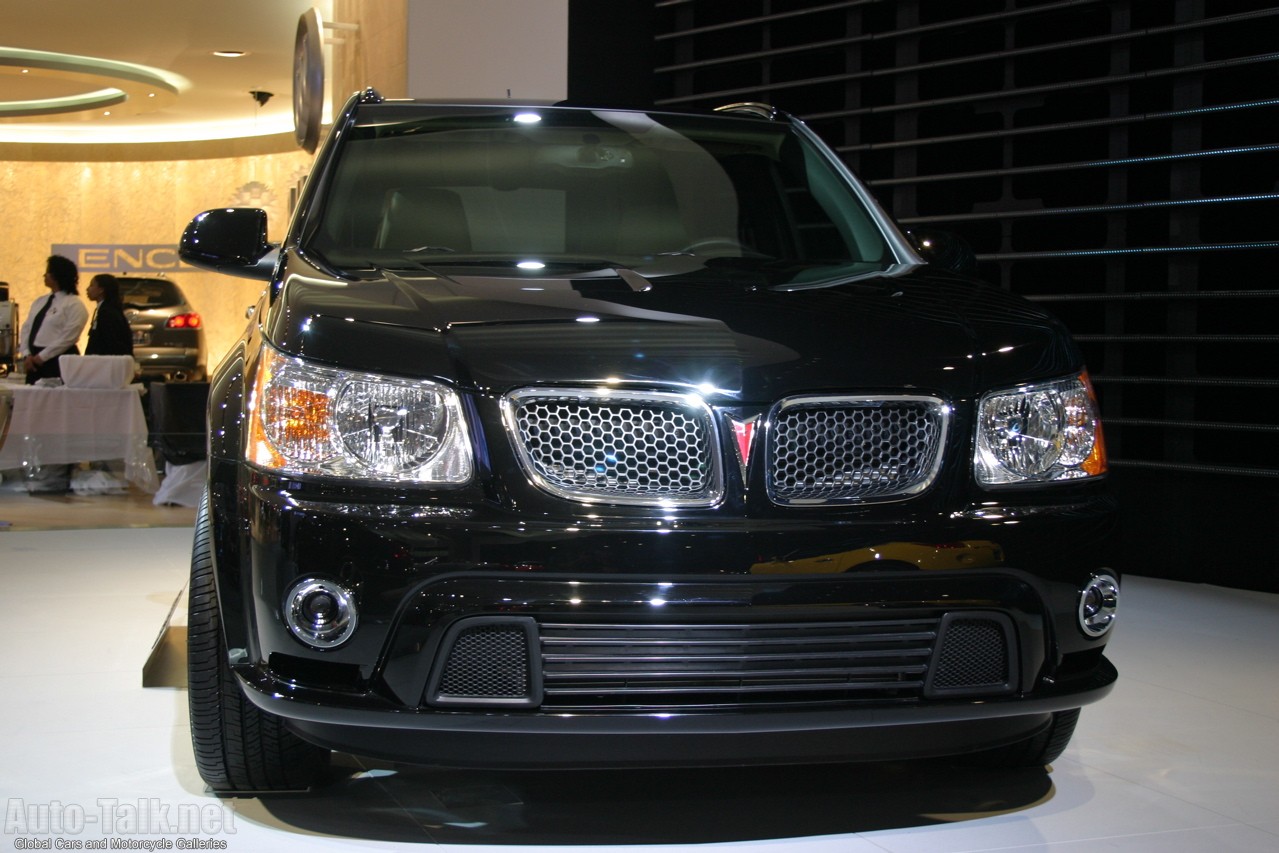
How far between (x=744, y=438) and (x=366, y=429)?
0.58m

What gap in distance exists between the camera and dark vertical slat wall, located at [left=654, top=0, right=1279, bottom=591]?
5477 mm

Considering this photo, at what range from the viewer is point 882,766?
291 cm

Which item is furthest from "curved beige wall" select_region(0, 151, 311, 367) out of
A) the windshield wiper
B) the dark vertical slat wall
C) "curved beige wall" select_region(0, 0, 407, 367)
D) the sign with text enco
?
the windshield wiper

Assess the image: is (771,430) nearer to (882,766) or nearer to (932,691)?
(932,691)

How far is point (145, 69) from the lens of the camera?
15742 millimetres

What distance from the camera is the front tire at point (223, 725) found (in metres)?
2.40

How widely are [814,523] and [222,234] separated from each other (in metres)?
1.56

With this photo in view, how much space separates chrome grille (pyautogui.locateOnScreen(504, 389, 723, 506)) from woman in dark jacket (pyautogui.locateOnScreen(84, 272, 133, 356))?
755cm

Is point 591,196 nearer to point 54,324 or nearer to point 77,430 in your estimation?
point 77,430

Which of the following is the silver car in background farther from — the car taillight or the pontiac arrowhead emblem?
the pontiac arrowhead emblem

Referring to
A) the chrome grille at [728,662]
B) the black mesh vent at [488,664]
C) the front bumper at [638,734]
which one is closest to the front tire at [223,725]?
the front bumper at [638,734]

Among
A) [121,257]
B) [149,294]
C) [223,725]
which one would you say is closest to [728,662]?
[223,725]

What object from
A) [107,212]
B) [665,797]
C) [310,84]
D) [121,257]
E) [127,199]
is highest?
[127,199]

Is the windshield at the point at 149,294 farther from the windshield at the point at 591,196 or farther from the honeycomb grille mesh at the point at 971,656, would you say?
the honeycomb grille mesh at the point at 971,656
